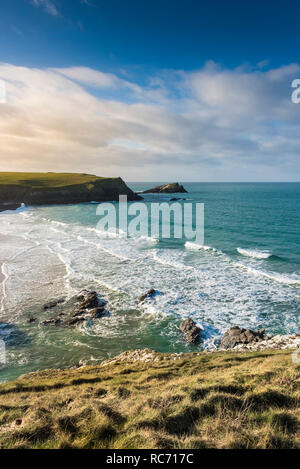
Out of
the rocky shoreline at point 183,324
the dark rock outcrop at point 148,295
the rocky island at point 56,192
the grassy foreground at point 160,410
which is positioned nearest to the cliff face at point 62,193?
the rocky island at point 56,192

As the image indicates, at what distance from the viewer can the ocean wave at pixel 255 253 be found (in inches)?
1163

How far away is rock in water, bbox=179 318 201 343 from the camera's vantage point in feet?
49.3

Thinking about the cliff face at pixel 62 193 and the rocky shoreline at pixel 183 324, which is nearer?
the rocky shoreline at pixel 183 324

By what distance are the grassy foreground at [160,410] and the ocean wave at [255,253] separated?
831 inches

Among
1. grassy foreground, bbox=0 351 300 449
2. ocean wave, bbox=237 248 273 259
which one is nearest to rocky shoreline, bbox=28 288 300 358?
grassy foreground, bbox=0 351 300 449

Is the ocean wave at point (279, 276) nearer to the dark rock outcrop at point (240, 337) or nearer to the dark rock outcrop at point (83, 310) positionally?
the dark rock outcrop at point (240, 337)

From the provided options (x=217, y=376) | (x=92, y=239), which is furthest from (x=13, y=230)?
(x=217, y=376)

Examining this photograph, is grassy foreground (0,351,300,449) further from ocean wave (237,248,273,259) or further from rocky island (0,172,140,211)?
rocky island (0,172,140,211)

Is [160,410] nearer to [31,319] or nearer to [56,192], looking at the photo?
[31,319]

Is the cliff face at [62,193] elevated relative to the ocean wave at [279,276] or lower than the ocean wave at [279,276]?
elevated

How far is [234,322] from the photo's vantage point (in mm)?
16609

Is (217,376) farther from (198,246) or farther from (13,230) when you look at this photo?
(13,230)

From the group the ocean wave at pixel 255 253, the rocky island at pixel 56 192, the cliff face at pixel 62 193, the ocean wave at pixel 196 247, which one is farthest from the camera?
the cliff face at pixel 62 193
